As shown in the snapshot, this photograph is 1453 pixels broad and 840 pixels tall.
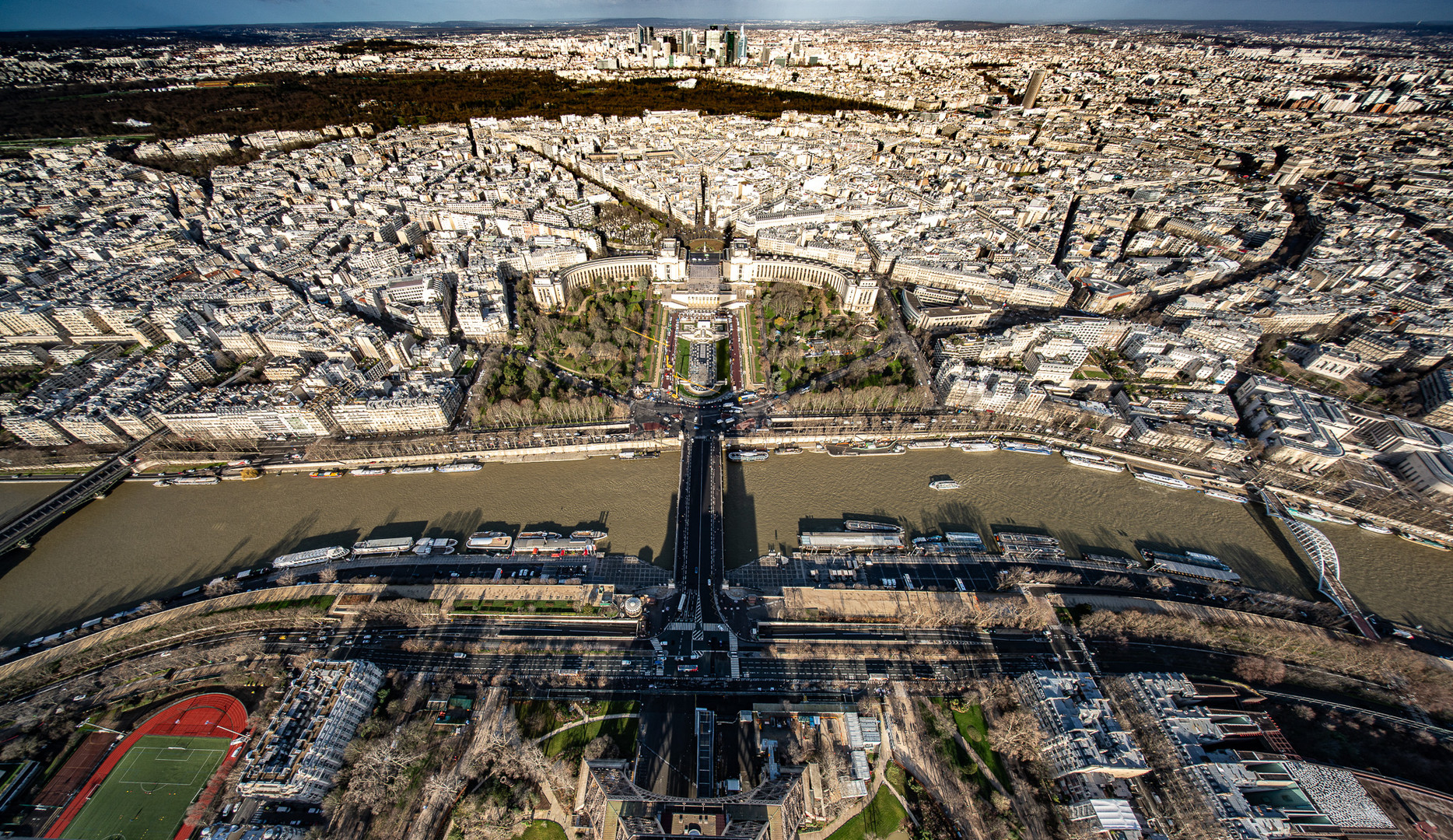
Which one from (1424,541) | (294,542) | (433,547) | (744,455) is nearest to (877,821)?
(744,455)

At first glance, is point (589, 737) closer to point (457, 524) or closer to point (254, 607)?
point (457, 524)

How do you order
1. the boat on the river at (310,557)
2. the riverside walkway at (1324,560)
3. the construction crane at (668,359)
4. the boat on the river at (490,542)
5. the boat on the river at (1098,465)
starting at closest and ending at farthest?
the riverside walkway at (1324,560) → the boat on the river at (310,557) → the boat on the river at (490,542) → the boat on the river at (1098,465) → the construction crane at (668,359)

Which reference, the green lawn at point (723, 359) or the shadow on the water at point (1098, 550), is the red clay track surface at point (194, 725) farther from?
the shadow on the water at point (1098, 550)

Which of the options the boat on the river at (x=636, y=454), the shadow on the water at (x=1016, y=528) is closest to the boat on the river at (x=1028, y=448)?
the shadow on the water at (x=1016, y=528)

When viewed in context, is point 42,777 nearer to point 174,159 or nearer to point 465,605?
point 465,605

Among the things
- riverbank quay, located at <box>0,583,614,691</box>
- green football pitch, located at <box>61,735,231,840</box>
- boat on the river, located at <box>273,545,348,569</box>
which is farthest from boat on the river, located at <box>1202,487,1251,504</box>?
green football pitch, located at <box>61,735,231,840</box>

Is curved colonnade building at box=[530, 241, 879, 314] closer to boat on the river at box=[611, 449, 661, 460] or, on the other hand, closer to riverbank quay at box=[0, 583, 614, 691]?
boat on the river at box=[611, 449, 661, 460]
